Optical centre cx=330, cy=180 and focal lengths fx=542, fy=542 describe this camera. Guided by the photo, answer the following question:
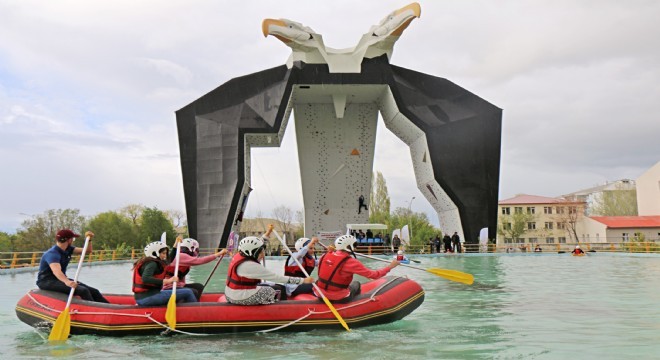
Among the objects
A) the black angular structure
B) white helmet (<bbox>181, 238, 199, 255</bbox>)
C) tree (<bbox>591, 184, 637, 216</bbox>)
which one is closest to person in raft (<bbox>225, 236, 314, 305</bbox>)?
white helmet (<bbox>181, 238, 199, 255</bbox>)

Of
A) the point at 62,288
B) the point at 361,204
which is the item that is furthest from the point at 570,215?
the point at 62,288

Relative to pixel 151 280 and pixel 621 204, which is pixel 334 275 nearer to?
pixel 151 280

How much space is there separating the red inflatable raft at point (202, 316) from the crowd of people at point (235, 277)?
151 mm

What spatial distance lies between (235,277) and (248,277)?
0.22 metres

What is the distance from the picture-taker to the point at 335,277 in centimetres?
769

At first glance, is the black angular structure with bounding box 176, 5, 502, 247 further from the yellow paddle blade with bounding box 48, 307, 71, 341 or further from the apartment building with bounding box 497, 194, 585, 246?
the apartment building with bounding box 497, 194, 585, 246

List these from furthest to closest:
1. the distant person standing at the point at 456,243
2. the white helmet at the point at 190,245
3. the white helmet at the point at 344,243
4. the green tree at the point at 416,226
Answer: the green tree at the point at 416,226 < the distant person standing at the point at 456,243 < the white helmet at the point at 190,245 < the white helmet at the point at 344,243

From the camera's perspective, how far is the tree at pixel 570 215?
2422 inches

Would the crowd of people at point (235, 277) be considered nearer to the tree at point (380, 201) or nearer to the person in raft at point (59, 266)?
the person in raft at point (59, 266)

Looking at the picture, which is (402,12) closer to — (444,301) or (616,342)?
(444,301)

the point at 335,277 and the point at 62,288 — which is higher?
the point at 335,277

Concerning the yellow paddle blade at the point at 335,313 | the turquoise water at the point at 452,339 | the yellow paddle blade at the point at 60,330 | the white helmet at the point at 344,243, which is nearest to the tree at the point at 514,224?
the turquoise water at the point at 452,339

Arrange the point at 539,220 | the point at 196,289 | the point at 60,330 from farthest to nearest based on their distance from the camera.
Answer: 1. the point at 539,220
2. the point at 196,289
3. the point at 60,330

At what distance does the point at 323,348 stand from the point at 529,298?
240 inches
